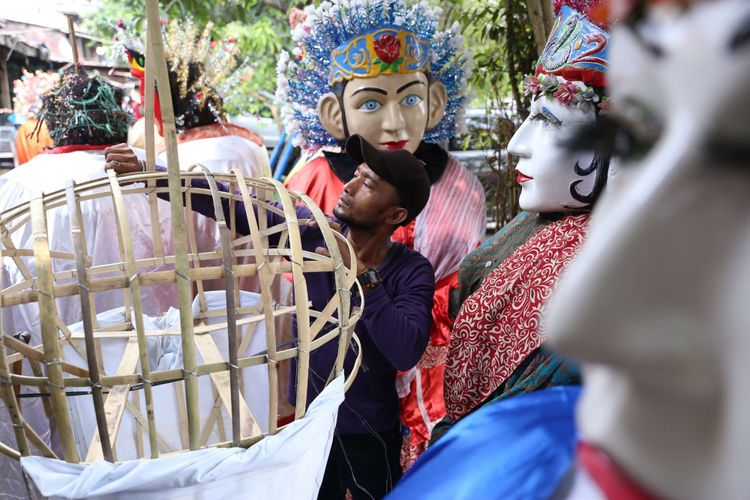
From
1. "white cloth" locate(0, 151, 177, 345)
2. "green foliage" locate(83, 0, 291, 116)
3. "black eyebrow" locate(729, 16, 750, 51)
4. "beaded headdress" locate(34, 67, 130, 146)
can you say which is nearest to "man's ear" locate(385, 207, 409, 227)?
"white cloth" locate(0, 151, 177, 345)

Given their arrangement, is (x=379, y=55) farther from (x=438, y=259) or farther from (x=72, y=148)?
(x=72, y=148)

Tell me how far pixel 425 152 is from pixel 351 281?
1.07m

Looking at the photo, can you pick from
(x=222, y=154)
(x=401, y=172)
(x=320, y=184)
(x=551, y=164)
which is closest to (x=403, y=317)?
(x=401, y=172)

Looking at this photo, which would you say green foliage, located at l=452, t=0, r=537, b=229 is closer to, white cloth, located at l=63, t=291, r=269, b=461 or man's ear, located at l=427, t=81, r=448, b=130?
man's ear, located at l=427, t=81, r=448, b=130

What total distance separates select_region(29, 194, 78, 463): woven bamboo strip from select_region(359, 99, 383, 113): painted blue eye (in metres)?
1.22

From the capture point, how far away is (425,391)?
66.9 inches

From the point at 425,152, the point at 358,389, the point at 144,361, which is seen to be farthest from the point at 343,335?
the point at 425,152

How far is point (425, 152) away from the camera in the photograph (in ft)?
7.06

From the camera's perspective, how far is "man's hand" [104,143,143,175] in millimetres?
1482

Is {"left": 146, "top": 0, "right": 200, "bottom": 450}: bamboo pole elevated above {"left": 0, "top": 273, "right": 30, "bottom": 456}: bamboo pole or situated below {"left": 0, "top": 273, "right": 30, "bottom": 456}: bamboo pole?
above

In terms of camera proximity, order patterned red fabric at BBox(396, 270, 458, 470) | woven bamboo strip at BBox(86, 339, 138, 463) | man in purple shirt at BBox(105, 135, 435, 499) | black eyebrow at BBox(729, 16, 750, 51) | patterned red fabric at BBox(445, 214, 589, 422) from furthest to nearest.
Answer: patterned red fabric at BBox(396, 270, 458, 470) → man in purple shirt at BBox(105, 135, 435, 499) → patterned red fabric at BBox(445, 214, 589, 422) → woven bamboo strip at BBox(86, 339, 138, 463) → black eyebrow at BBox(729, 16, 750, 51)

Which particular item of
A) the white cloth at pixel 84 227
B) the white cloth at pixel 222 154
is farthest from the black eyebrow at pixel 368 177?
the white cloth at pixel 222 154

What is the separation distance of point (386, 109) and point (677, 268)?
5.53 ft

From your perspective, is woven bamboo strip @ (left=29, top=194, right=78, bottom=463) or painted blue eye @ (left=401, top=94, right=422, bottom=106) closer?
woven bamboo strip @ (left=29, top=194, right=78, bottom=463)
